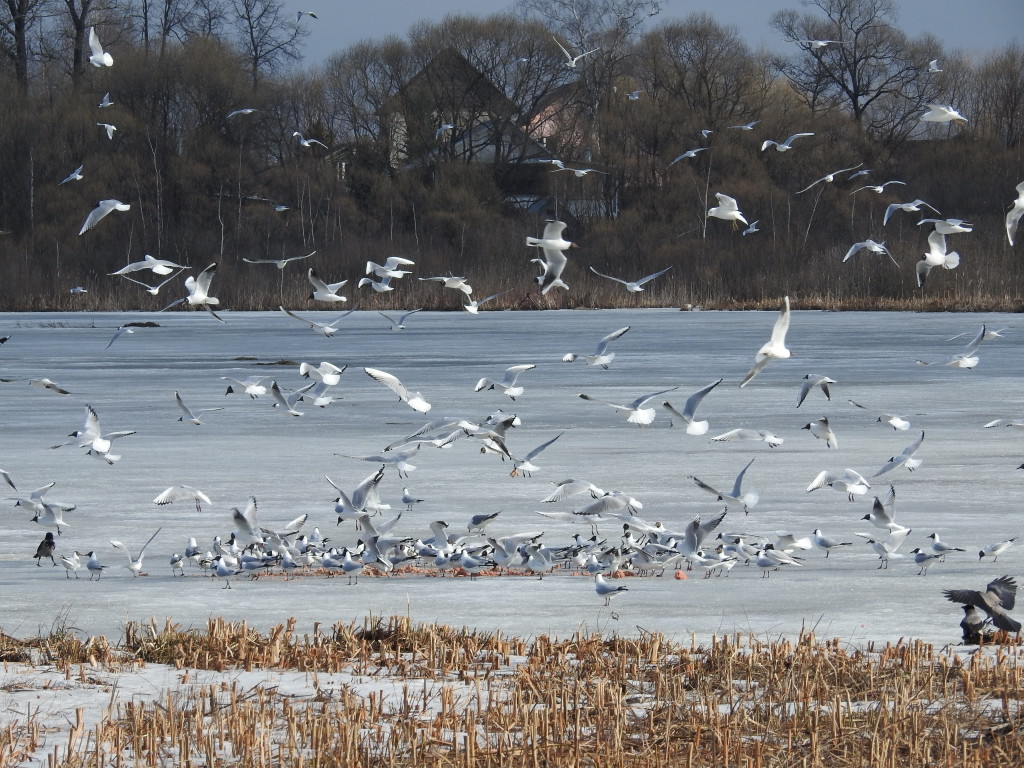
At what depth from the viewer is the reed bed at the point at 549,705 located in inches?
153

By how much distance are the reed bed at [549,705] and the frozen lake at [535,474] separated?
1.76 feet

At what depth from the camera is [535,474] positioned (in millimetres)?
9656

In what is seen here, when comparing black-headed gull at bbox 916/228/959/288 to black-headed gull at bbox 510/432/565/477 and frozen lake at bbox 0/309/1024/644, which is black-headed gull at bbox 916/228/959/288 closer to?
frozen lake at bbox 0/309/1024/644

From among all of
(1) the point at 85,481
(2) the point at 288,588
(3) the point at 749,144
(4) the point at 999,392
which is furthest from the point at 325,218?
(2) the point at 288,588

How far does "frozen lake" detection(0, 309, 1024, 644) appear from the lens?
19.5 feet

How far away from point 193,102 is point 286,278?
467 inches

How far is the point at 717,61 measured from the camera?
54.0 meters

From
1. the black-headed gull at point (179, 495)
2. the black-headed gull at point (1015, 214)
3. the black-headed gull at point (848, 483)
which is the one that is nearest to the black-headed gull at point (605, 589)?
the black-headed gull at point (848, 483)

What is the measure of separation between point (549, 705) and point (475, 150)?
52.4m

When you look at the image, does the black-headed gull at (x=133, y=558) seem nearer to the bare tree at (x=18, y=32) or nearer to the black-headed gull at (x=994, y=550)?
the black-headed gull at (x=994, y=550)

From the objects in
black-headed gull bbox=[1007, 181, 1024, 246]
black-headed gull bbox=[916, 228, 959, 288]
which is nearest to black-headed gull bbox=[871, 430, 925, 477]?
black-headed gull bbox=[1007, 181, 1024, 246]

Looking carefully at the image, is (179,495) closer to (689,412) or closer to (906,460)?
(689,412)

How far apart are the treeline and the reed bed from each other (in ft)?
120

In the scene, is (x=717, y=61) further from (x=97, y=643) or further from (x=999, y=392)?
(x=97, y=643)
